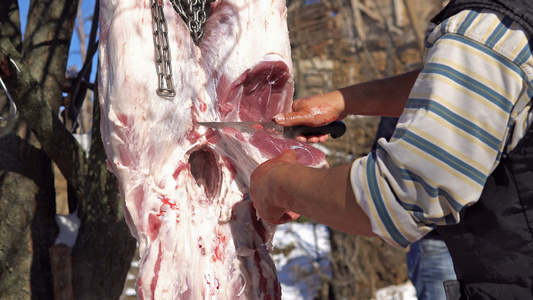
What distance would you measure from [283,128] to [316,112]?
14 centimetres

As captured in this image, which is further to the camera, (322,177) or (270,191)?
(270,191)

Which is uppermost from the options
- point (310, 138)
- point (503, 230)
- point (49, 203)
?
point (49, 203)

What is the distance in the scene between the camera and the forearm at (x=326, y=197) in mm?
1368

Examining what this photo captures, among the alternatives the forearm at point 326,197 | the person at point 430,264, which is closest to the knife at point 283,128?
the forearm at point 326,197

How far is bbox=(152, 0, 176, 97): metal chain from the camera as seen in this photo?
6.40 feet

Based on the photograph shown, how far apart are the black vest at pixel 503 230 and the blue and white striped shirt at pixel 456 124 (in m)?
0.07

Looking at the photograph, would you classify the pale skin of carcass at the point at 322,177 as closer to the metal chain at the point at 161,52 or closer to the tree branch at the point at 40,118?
the metal chain at the point at 161,52

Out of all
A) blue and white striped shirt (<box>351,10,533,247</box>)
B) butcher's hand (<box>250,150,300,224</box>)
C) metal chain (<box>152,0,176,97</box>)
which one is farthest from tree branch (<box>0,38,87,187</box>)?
blue and white striped shirt (<box>351,10,533,247</box>)

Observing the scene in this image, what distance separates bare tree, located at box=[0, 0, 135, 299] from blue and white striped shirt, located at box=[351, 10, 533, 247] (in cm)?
163

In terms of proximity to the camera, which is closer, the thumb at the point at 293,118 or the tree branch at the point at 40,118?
the thumb at the point at 293,118

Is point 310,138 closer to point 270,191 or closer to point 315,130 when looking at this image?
point 315,130

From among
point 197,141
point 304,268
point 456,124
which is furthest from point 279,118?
point 304,268

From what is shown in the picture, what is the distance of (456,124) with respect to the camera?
1240 mm

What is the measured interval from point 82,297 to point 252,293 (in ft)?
3.24
